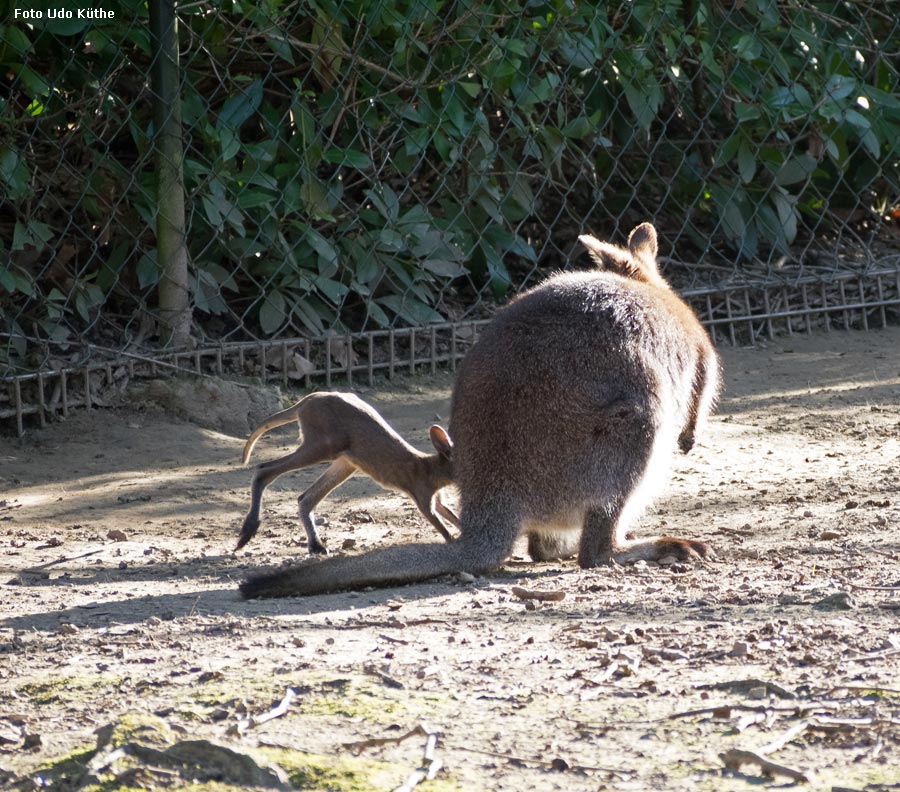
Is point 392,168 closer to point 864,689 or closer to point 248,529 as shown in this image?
point 248,529

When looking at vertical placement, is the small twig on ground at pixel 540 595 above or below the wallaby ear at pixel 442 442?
below

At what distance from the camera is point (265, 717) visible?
2926 mm

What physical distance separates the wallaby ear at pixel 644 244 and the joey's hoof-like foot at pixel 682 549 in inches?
57.6

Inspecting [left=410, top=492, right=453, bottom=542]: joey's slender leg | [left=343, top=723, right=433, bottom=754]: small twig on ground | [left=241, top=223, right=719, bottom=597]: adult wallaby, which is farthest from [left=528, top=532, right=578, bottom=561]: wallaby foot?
[left=343, top=723, right=433, bottom=754]: small twig on ground

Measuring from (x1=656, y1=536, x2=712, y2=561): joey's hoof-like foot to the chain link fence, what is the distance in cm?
284

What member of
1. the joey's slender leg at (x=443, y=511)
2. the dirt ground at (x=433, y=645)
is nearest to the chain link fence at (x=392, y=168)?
the dirt ground at (x=433, y=645)

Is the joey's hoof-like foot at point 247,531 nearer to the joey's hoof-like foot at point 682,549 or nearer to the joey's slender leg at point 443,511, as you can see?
the joey's slender leg at point 443,511

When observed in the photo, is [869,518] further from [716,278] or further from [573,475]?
[716,278]

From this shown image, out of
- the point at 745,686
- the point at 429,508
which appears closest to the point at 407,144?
the point at 429,508

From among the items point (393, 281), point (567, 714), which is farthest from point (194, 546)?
point (393, 281)

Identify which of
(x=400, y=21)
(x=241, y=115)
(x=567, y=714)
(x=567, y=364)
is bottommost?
(x=567, y=714)

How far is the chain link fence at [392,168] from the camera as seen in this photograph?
6605 millimetres

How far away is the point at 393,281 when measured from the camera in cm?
747

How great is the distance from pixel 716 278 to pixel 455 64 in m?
2.26
